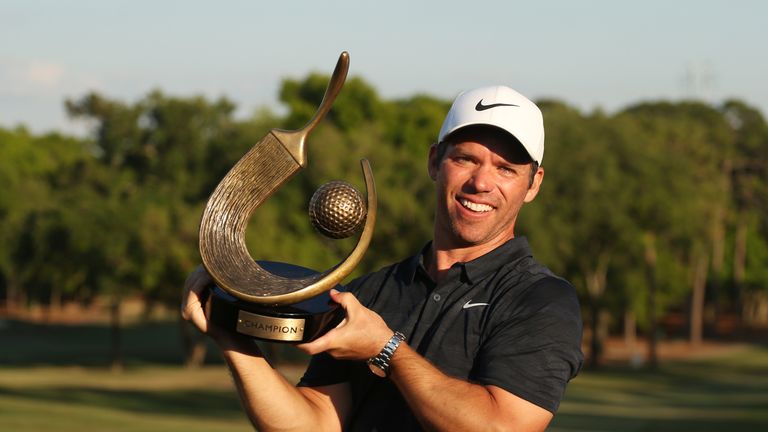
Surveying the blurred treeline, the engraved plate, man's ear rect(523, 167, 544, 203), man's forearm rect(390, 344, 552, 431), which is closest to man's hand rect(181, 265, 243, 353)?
the engraved plate

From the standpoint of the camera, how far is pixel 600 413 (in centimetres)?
3641

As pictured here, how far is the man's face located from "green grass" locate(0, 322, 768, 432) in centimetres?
2278

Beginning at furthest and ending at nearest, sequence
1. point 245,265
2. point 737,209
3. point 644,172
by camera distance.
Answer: point 737,209 < point 644,172 < point 245,265

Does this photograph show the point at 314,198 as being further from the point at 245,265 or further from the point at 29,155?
the point at 29,155

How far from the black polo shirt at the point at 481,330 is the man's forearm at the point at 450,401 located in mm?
60

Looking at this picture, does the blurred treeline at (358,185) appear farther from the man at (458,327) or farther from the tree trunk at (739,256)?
the man at (458,327)

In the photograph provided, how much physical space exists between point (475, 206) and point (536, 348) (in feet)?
1.77

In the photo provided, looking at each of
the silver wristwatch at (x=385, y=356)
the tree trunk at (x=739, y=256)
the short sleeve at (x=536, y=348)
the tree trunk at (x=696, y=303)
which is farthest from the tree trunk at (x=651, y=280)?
the silver wristwatch at (x=385, y=356)

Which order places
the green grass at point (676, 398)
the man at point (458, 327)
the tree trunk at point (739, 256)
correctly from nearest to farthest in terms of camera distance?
the man at point (458, 327) < the green grass at point (676, 398) < the tree trunk at point (739, 256)

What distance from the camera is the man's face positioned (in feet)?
13.1

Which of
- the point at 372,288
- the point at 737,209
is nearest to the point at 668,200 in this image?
the point at 737,209

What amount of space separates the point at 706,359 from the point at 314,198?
68.8 meters

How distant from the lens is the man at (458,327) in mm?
3545

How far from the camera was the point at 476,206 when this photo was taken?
403cm
